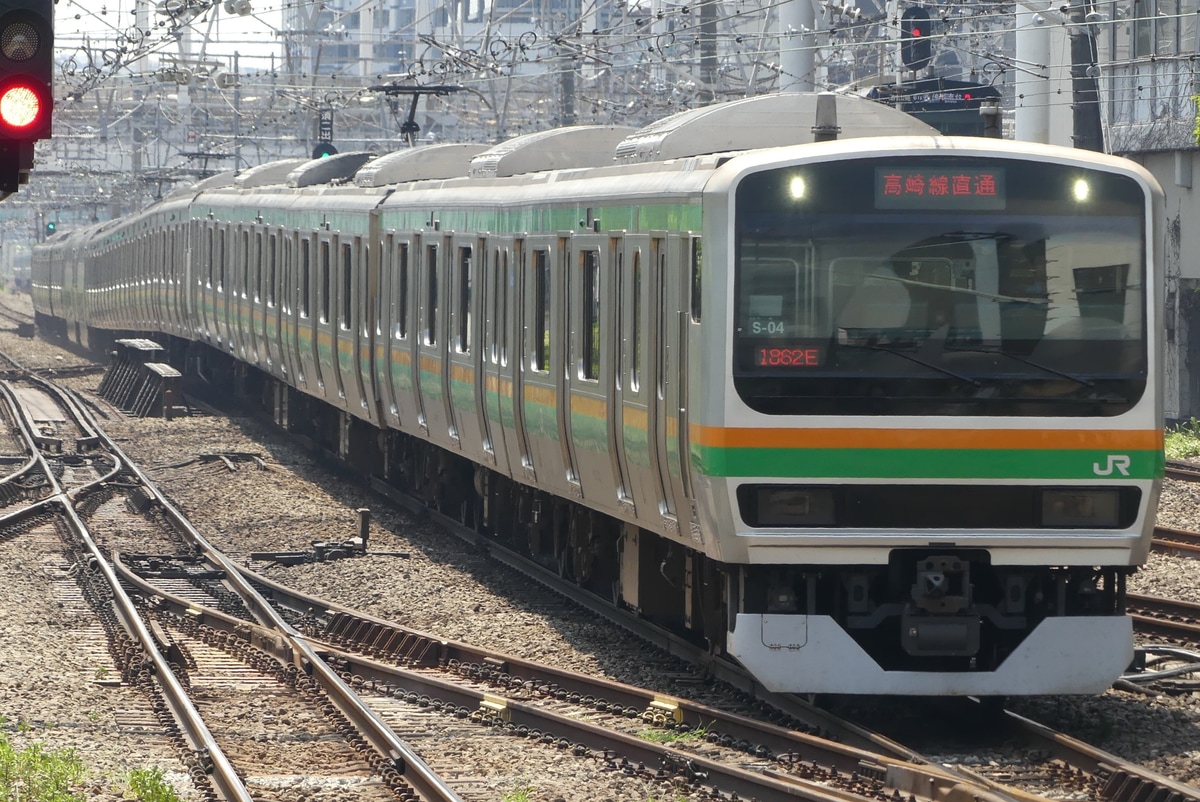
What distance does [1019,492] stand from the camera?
8.38 meters

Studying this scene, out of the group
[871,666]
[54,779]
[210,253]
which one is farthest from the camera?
[210,253]

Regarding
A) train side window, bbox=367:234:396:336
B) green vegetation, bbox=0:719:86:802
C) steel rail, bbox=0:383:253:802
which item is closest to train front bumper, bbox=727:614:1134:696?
steel rail, bbox=0:383:253:802

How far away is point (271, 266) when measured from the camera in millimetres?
22156

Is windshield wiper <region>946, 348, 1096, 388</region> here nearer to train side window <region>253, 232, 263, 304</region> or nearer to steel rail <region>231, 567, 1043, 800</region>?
steel rail <region>231, 567, 1043, 800</region>

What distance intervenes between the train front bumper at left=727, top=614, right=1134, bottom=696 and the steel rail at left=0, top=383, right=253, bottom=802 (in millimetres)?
2161

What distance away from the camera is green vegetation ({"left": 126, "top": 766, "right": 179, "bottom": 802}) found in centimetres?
733

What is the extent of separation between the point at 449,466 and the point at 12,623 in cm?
459

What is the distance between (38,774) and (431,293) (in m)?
7.40

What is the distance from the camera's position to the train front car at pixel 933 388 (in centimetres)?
Result: 832

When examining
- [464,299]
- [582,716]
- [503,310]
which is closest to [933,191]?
[582,716]

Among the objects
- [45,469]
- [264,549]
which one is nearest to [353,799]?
[264,549]

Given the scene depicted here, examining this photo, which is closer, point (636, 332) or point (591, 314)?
point (636, 332)

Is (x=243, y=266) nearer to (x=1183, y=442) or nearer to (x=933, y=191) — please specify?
(x=1183, y=442)

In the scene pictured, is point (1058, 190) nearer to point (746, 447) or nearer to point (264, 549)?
point (746, 447)
